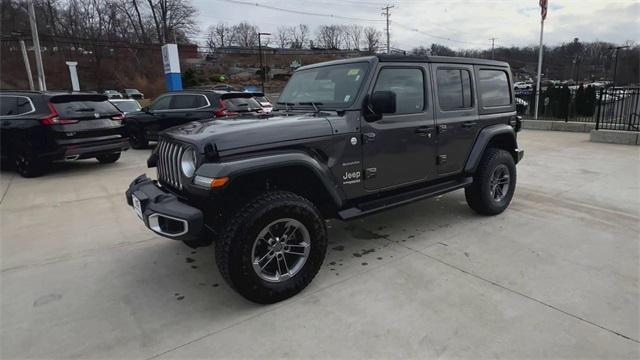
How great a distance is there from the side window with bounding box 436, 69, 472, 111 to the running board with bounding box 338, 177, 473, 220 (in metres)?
0.84

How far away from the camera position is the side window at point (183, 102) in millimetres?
10031

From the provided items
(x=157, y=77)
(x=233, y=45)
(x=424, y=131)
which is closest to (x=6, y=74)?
(x=157, y=77)

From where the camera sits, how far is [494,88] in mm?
4691

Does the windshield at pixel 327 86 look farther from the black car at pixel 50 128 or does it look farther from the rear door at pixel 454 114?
the black car at pixel 50 128

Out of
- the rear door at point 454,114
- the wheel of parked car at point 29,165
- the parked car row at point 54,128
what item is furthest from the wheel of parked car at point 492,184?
the wheel of parked car at point 29,165

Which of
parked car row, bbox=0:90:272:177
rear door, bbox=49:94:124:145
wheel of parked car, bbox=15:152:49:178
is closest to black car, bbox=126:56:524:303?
parked car row, bbox=0:90:272:177

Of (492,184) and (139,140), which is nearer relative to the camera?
(492,184)

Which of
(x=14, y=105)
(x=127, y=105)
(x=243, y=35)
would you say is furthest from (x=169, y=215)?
(x=243, y=35)

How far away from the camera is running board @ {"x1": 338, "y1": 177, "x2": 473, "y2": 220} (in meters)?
3.35

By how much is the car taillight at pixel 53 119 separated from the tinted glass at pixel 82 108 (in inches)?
2.7

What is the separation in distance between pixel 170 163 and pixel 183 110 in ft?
25.0

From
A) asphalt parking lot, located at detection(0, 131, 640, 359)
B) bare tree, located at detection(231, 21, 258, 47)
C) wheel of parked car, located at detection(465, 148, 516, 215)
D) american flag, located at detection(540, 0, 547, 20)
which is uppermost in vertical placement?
bare tree, located at detection(231, 21, 258, 47)

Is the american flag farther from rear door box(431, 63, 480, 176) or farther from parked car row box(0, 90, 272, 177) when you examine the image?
parked car row box(0, 90, 272, 177)

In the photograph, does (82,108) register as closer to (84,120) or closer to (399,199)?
(84,120)
